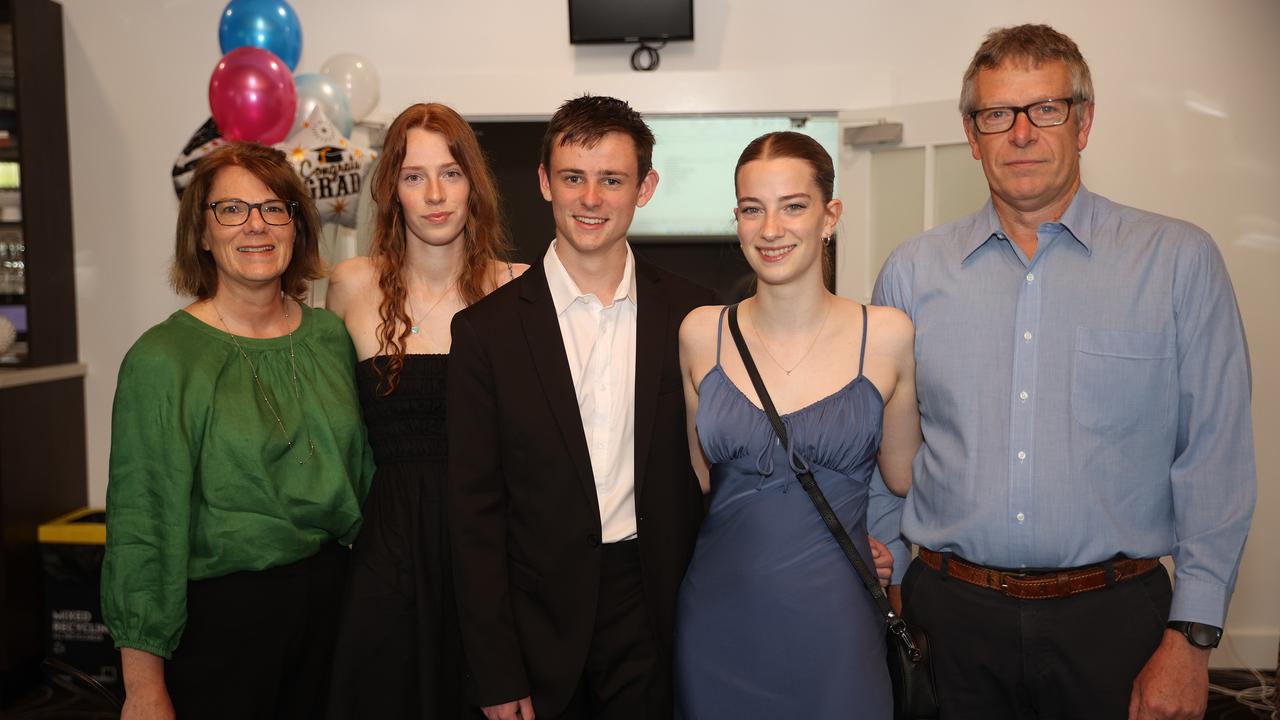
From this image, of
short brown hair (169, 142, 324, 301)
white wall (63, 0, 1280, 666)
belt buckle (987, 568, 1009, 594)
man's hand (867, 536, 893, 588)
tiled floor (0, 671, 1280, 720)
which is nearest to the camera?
belt buckle (987, 568, 1009, 594)

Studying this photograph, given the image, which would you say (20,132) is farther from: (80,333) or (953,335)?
(953,335)

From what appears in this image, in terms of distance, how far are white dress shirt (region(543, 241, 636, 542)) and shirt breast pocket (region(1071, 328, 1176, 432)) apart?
86 centimetres

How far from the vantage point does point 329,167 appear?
3.51m

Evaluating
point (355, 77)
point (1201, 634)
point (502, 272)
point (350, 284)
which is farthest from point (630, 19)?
point (1201, 634)

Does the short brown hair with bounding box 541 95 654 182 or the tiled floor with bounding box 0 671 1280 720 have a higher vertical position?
the short brown hair with bounding box 541 95 654 182

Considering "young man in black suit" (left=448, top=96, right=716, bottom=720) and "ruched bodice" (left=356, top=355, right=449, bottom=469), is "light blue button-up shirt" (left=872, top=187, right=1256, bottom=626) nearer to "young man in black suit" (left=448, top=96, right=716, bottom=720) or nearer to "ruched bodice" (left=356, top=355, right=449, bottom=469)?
"young man in black suit" (left=448, top=96, right=716, bottom=720)

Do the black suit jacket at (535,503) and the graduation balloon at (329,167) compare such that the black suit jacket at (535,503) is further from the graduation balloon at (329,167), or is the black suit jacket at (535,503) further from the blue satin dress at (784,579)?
the graduation balloon at (329,167)

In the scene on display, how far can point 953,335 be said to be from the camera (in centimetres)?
189

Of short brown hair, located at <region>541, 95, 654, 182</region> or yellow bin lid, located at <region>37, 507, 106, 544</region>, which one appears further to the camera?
A: yellow bin lid, located at <region>37, 507, 106, 544</region>

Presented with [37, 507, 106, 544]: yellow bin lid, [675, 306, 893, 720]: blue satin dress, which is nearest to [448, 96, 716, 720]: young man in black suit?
[675, 306, 893, 720]: blue satin dress

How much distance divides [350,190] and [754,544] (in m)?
2.38

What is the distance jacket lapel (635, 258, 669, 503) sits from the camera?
1.90 metres

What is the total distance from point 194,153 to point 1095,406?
327cm

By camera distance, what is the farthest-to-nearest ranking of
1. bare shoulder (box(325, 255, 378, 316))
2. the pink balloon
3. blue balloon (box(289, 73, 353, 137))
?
blue balloon (box(289, 73, 353, 137)) < the pink balloon < bare shoulder (box(325, 255, 378, 316))
